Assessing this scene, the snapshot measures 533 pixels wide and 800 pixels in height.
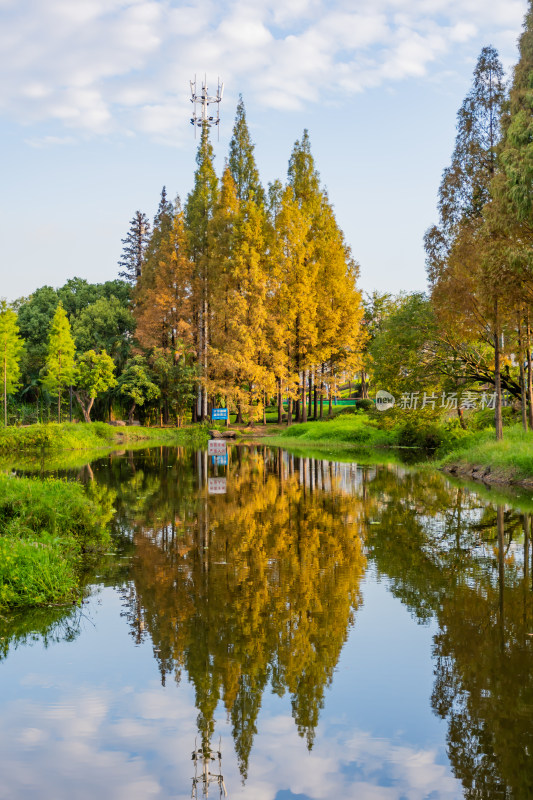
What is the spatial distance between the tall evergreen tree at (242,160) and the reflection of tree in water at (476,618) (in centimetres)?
3784

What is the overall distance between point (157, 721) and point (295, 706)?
3.15 feet

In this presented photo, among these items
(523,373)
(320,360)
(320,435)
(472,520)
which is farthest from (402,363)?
(320,360)

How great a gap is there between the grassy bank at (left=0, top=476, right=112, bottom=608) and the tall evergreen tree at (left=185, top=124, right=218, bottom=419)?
122 feet

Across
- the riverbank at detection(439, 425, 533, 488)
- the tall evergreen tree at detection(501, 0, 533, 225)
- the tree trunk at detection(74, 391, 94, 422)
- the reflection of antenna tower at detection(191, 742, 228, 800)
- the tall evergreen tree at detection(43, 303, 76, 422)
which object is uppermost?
the tall evergreen tree at detection(501, 0, 533, 225)

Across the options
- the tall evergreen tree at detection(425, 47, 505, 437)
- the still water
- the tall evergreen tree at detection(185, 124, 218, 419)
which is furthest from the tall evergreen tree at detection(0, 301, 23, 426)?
the still water

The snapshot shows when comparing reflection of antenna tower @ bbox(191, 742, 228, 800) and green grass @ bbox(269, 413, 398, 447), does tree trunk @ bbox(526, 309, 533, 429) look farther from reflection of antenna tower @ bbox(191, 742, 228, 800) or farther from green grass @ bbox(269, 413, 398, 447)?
reflection of antenna tower @ bbox(191, 742, 228, 800)

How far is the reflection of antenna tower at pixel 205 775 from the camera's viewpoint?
12.7 ft

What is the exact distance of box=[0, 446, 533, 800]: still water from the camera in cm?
409

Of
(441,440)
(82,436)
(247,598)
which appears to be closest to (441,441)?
(441,440)

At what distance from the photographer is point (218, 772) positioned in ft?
13.5

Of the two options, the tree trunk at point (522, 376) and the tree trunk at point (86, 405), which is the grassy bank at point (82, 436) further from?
the tree trunk at point (522, 376)

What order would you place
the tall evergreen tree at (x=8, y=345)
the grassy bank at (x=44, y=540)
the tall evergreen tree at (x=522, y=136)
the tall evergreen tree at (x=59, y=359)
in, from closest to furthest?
the grassy bank at (x=44, y=540)
the tall evergreen tree at (x=522, y=136)
the tall evergreen tree at (x=8, y=345)
the tall evergreen tree at (x=59, y=359)

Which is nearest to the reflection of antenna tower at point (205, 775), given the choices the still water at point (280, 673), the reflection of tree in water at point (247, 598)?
the still water at point (280, 673)

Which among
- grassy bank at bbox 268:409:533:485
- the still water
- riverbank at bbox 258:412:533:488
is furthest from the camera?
grassy bank at bbox 268:409:533:485
